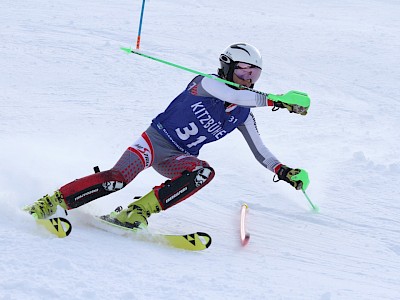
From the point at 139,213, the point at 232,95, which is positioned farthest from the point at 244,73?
the point at 139,213

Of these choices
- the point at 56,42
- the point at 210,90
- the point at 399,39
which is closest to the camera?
the point at 210,90

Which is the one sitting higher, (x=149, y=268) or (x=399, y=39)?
(x=399, y=39)

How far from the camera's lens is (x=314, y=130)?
27.9 ft

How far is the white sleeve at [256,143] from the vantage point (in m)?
5.33

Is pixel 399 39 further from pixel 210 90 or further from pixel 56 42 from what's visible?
pixel 210 90

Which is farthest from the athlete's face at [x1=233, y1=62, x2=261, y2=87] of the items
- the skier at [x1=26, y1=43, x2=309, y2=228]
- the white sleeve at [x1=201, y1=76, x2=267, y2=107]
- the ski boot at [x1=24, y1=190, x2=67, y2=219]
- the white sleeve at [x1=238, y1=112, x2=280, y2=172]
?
the ski boot at [x1=24, y1=190, x2=67, y2=219]

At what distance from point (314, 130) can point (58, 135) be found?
324cm

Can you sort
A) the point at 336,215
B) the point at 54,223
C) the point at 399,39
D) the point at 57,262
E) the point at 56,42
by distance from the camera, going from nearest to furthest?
1. the point at 57,262
2. the point at 54,223
3. the point at 336,215
4. the point at 56,42
5. the point at 399,39

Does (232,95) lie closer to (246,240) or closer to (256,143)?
(256,143)

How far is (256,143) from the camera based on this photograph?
5.41m

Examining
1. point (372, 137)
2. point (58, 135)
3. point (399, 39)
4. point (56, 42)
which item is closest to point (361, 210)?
point (372, 137)

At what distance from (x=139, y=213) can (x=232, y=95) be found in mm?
1044

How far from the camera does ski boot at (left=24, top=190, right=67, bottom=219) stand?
177 inches

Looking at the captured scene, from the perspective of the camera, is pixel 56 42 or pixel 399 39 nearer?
pixel 56 42
